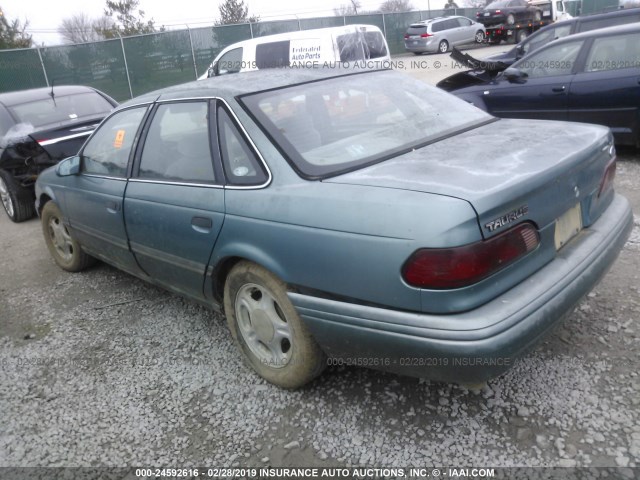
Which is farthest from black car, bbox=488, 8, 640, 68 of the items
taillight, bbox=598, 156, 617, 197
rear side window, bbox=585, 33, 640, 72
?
taillight, bbox=598, 156, 617, 197

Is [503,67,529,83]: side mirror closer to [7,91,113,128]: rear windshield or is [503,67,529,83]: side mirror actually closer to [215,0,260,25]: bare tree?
[7,91,113,128]: rear windshield

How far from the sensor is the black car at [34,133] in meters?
6.28

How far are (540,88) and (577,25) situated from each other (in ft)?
10.6

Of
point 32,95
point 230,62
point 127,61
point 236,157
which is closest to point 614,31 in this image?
point 236,157

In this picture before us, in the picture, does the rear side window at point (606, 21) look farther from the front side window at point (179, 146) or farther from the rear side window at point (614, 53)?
the front side window at point (179, 146)

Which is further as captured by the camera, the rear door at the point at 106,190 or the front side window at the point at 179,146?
the rear door at the point at 106,190

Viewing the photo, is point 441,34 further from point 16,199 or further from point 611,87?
point 16,199

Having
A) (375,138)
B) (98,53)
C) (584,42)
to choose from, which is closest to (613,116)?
(584,42)

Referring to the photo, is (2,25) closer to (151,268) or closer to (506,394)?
(151,268)

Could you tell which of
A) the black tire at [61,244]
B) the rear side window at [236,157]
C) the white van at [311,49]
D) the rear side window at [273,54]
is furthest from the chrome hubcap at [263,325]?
the rear side window at [273,54]

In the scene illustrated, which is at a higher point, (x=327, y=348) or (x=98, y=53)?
(x=98, y=53)

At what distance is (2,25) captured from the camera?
2667 centimetres

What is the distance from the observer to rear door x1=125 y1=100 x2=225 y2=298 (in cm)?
283

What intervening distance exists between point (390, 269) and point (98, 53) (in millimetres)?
20612
